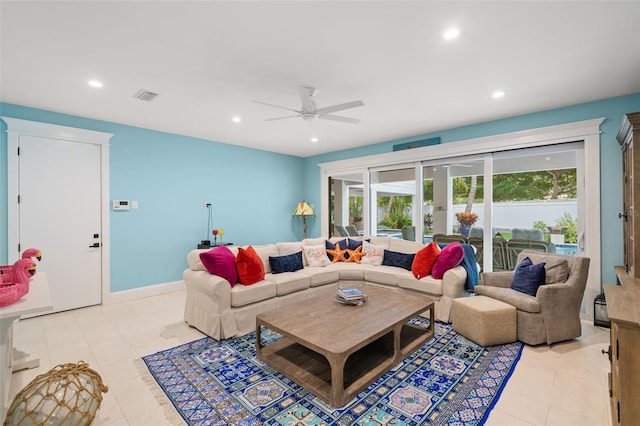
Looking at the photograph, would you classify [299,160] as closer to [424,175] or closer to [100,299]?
[424,175]

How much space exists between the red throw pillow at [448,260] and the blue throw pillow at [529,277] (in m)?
0.62

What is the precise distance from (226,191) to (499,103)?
4612 millimetres

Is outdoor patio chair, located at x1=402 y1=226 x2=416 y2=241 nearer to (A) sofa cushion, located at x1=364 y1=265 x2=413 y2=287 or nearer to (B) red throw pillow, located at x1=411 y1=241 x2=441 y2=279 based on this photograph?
(A) sofa cushion, located at x1=364 y1=265 x2=413 y2=287

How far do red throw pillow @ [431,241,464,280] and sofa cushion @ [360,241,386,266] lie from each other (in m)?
1.04

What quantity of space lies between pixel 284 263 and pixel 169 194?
2.46 metres

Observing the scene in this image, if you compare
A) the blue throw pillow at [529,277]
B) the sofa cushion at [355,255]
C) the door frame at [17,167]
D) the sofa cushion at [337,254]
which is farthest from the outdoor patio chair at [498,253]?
the door frame at [17,167]

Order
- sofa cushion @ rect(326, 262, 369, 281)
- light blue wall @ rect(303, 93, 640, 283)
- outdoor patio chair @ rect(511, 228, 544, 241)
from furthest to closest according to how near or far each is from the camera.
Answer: sofa cushion @ rect(326, 262, 369, 281) < outdoor patio chair @ rect(511, 228, 544, 241) < light blue wall @ rect(303, 93, 640, 283)

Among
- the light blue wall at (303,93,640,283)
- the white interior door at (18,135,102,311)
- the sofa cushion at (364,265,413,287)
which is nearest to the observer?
the light blue wall at (303,93,640,283)

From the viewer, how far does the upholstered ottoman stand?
285 cm

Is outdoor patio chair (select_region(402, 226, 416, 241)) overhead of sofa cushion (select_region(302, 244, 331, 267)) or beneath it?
overhead

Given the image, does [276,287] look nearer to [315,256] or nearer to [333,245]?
[315,256]

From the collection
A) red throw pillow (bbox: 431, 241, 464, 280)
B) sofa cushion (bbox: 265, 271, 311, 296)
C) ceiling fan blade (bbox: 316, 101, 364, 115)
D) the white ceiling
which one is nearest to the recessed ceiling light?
the white ceiling

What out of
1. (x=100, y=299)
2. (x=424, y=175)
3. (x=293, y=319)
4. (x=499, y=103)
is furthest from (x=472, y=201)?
(x=100, y=299)

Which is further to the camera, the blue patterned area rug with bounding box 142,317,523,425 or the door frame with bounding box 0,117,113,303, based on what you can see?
the door frame with bounding box 0,117,113,303
